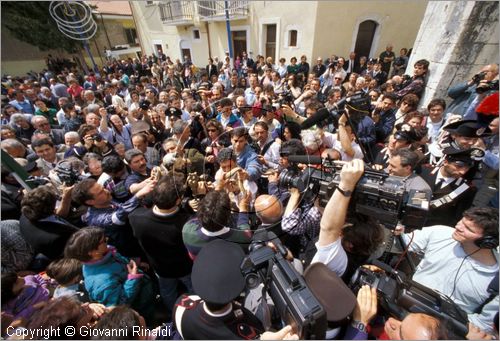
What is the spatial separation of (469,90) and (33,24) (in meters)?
26.7

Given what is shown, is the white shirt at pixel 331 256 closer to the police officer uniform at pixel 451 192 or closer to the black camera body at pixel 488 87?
the police officer uniform at pixel 451 192

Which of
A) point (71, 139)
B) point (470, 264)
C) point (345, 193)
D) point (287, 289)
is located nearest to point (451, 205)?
point (470, 264)

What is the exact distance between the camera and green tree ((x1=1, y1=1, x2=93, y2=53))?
16.3 meters

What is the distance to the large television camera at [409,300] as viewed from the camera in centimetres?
123

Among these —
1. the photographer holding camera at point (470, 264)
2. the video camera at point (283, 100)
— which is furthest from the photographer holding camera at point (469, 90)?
the photographer holding camera at point (470, 264)

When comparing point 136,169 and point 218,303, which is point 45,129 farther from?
point 218,303

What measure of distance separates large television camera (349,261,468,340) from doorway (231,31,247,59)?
55.3ft

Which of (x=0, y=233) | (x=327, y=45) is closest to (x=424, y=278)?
(x=0, y=233)

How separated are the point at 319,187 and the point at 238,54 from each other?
16.8 m

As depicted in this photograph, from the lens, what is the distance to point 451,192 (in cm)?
247

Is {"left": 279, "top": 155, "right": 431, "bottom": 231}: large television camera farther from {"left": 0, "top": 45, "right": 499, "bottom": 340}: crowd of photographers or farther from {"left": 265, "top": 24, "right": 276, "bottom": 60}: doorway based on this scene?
{"left": 265, "top": 24, "right": 276, "bottom": 60}: doorway

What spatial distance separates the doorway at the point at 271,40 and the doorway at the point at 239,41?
2.27m

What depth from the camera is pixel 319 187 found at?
1.53 metres

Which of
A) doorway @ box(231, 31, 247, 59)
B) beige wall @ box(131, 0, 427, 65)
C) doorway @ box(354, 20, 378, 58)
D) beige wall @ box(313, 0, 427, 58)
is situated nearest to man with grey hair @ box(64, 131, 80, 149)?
beige wall @ box(131, 0, 427, 65)
